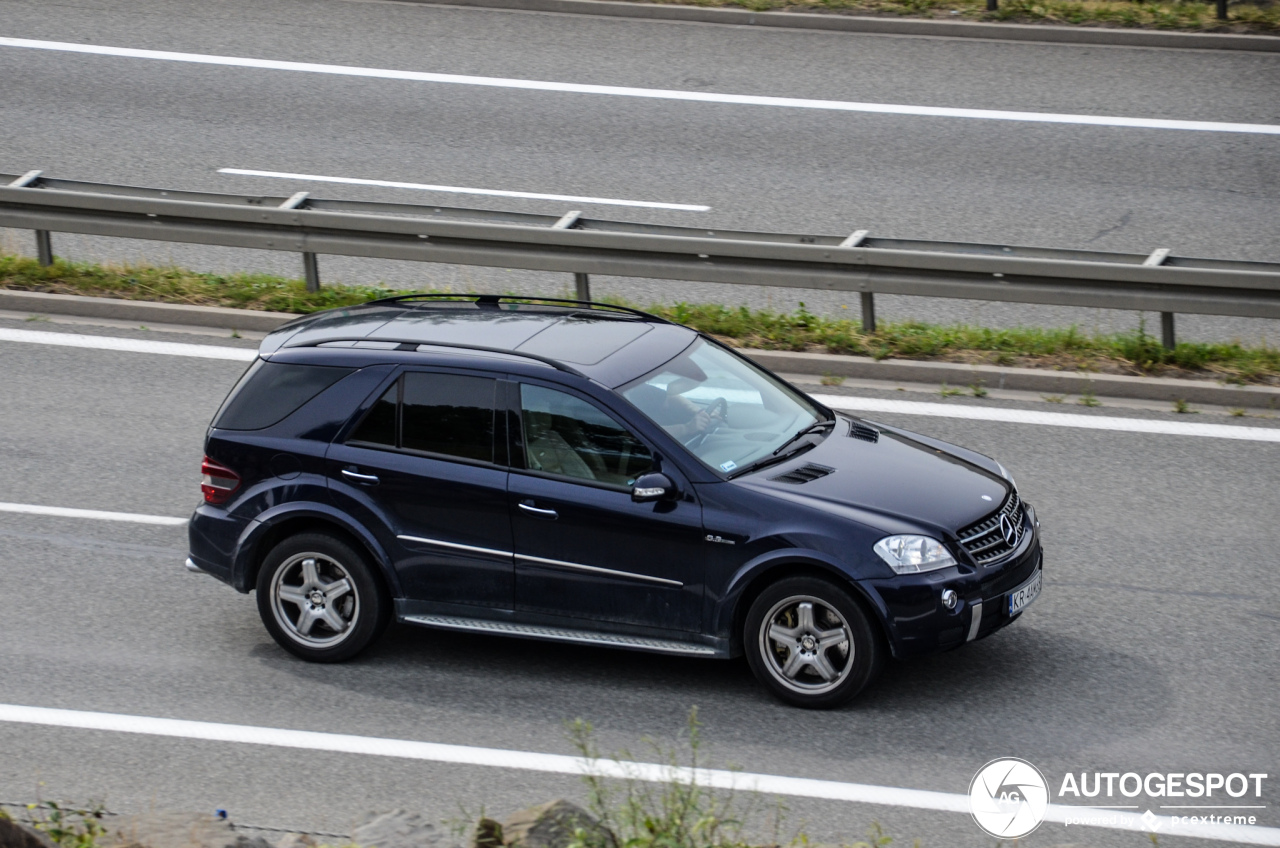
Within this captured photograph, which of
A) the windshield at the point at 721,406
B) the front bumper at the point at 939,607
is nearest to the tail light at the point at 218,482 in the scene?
the windshield at the point at 721,406

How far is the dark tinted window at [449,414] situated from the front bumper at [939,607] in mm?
2073

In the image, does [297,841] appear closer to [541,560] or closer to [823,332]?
[541,560]

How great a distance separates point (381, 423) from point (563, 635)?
4.73 feet

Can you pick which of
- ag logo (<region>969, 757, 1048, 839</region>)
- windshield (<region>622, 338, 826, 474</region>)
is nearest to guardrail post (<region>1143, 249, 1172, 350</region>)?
windshield (<region>622, 338, 826, 474</region>)

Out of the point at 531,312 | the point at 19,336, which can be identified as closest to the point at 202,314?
the point at 19,336

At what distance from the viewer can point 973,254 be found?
1164 centimetres

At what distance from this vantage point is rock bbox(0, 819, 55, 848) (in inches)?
198

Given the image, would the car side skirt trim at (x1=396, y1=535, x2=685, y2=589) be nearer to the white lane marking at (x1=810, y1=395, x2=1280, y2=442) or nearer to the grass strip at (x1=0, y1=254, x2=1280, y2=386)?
the white lane marking at (x1=810, y1=395, x2=1280, y2=442)

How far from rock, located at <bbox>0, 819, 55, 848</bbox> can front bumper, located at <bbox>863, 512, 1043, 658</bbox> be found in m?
3.64

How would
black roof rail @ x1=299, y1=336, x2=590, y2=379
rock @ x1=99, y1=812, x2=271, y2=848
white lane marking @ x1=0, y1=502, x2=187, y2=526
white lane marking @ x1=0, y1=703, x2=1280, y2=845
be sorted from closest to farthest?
rock @ x1=99, y1=812, x2=271, y2=848, white lane marking @ x1=0, y1=703, x2=1280, y2=845, black roof rail @ x1=299, y1=336, x2=590, y2=379, white lane marking @ x1=0, y1=502, x2=187, y2=526

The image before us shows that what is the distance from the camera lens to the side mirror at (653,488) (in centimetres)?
717

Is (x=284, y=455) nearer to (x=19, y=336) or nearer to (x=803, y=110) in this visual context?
(x=19, y=336)

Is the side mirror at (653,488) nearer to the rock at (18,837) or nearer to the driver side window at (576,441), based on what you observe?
the driver side window at (576,441)

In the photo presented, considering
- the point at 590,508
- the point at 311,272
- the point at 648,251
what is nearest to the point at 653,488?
the point at 590,508
